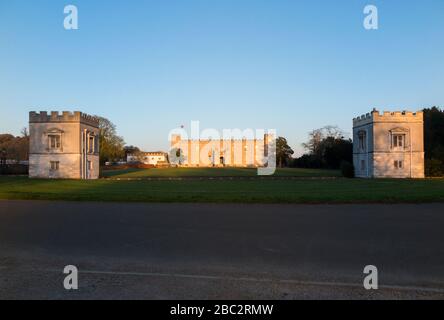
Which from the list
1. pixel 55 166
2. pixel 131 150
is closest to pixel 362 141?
pixel 55 166

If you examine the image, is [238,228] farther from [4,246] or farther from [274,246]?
[4,246]

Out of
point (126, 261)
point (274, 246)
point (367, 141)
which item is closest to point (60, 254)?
point (126, 261)

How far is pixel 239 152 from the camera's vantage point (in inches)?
4341

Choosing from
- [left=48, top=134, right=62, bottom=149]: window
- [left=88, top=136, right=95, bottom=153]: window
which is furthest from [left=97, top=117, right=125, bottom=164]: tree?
[left=48, top=134, right=62, bottom=149]: window

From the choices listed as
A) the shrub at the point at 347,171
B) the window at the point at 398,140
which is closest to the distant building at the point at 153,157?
the shrub at the point at 347,171

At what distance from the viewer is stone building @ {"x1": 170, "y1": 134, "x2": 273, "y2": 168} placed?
109 m

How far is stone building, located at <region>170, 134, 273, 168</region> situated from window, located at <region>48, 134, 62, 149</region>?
201 feet

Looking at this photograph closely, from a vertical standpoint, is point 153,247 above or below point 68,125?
below

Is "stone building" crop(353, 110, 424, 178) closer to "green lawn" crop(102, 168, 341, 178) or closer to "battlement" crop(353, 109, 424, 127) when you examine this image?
"battlement" crop(353, 109, 424, 127)

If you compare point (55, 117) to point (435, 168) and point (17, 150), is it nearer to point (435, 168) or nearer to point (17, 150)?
point (17, 150)

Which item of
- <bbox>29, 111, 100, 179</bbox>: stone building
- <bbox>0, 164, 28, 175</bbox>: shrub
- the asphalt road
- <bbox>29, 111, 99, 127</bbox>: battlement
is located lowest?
the asphalt road

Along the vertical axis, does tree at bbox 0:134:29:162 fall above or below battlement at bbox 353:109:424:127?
below

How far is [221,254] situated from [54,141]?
149ft
